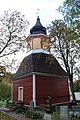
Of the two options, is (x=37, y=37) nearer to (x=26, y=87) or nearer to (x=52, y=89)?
(x=26, y=87)

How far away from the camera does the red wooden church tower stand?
67.6 feet

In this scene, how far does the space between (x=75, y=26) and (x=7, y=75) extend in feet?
27.1

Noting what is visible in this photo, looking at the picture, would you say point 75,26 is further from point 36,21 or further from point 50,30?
point 36,21

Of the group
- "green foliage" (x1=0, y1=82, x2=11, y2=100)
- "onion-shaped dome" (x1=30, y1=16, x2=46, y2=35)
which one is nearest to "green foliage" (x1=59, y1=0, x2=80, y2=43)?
"onion-shaped dome" (x1=30, y1=16, x2=46, y2=35)

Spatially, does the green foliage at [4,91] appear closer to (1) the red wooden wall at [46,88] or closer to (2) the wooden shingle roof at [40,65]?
(2) the wooden shingle roof at [40,65]

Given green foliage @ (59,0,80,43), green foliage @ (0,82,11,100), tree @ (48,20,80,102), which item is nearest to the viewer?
green foliage @ (59,0,80,43)

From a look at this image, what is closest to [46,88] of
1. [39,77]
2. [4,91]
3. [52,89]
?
[52,89]

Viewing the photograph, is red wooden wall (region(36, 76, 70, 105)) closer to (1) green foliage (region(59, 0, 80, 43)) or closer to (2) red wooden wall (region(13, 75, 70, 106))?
(2) red wooden wall (region(13, 75, 70, 106))

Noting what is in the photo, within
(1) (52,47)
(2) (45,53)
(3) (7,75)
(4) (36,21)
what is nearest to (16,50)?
(3) (7,75)

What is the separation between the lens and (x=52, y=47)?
2106 centimetres

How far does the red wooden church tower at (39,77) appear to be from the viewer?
67.6ft

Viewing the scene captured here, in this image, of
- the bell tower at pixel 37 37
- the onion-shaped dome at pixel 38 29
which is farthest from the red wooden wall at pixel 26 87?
the onion-shaped dome at pixel 38 29

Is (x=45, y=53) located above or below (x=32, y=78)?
above

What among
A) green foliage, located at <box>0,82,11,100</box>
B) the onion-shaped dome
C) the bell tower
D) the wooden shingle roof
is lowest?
green foliage, located at <box>0,82,11,100</box>
